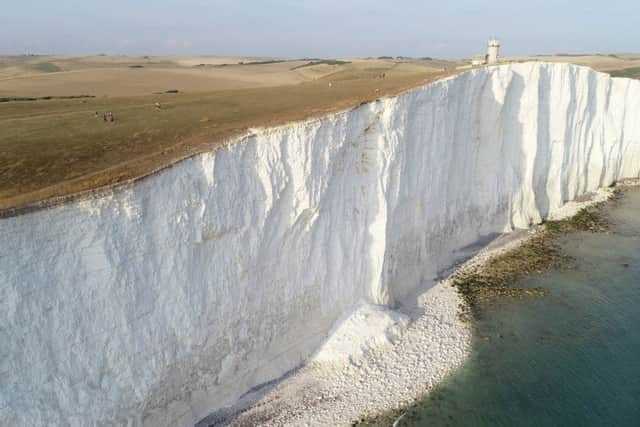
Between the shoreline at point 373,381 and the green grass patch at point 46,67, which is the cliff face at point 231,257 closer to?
the shoreline at point 373,381

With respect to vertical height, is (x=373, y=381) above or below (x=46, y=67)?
below

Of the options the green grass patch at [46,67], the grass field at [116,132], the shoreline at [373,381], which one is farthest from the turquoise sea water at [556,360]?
the green grass patch at [46,67]

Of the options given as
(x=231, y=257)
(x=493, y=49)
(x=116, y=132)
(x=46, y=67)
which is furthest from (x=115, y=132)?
(x=46, y=67)

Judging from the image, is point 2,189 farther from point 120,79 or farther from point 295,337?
point 120,79

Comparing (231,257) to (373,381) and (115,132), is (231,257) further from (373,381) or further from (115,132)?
(373,381)

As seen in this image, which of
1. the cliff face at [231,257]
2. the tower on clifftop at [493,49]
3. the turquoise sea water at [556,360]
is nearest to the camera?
the cliff face at [231,257]

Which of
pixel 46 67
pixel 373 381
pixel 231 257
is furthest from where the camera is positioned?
pixel 46 67
